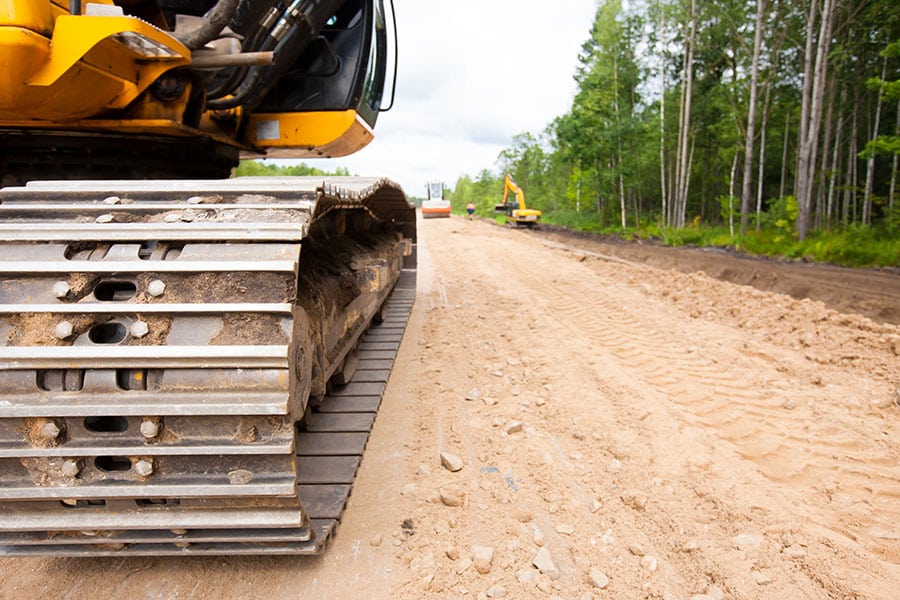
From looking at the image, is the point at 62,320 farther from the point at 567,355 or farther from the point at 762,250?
the point at 762,250

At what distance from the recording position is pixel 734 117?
719 inches

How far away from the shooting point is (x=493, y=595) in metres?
1.75

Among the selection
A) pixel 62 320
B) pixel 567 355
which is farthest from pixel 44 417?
pixel 567 355

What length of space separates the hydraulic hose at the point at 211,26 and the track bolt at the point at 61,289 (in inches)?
58.5

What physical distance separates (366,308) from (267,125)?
136cm

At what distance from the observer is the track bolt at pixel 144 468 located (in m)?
1.44

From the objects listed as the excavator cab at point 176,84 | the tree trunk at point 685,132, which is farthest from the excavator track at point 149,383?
the tree trunk at point 685,132

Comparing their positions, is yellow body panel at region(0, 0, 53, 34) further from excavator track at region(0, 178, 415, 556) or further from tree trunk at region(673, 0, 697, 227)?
tree trunk at region(673, 0, 697, 227)

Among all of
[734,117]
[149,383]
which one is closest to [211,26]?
[149,383]

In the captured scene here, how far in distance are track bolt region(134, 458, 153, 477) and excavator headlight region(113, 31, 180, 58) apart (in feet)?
5.26

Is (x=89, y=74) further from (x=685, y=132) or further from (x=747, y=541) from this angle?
(x=685, y=132)

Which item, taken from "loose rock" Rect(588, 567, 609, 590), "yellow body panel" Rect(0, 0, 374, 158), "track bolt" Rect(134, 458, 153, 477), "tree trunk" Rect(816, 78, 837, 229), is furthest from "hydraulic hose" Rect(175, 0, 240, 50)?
"tree trunk" Rect(816, 78, 837, 229)

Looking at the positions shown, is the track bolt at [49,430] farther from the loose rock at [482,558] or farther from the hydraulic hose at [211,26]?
the hydraulic hose at [211,26]

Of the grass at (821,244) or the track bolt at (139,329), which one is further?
the grass at (821,244)
